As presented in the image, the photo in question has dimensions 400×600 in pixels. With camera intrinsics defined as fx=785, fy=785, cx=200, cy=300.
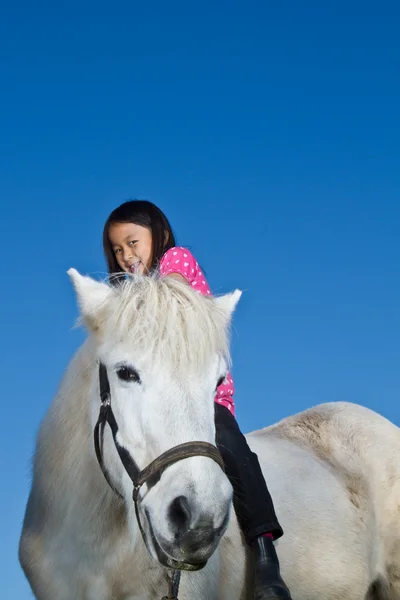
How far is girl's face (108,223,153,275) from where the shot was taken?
551 centimetres

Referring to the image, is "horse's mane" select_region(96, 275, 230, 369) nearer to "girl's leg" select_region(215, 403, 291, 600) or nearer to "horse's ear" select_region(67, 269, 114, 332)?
"horse's ear" select_region(67, 269, 114, 332)

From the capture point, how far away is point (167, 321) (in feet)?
14.0

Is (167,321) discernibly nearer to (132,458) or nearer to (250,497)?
(132,458)

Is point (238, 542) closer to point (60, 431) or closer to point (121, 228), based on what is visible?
point (60, 431)

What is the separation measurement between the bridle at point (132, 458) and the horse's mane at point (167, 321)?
12.9 inches

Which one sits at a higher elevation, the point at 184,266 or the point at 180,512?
the point at 184,266

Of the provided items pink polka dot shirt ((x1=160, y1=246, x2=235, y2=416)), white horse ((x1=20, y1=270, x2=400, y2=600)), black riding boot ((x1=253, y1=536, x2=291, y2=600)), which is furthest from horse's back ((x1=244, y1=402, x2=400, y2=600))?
pink polka dot shirt ((x1=160, y1=246, x2=235, y2=416))

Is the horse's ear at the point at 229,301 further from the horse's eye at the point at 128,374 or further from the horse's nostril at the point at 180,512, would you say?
the horse's nostril at the point at 180,512

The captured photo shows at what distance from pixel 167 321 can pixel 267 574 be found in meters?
1.89

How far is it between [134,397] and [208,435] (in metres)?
0.45

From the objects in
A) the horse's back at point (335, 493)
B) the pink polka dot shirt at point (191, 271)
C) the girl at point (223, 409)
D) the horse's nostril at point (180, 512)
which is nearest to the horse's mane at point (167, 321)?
the girl at point (223, 409)

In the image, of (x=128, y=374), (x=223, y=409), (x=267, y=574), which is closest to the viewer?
Answer: (x=128, y=374)

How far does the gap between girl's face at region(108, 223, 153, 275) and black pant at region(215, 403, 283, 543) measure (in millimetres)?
1254

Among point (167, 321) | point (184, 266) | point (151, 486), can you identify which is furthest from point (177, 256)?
point (151, 486)
